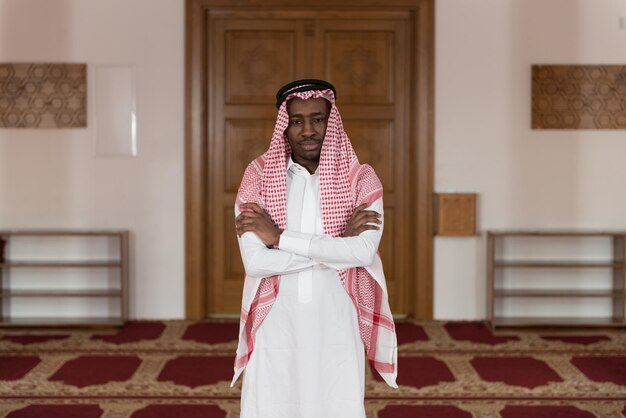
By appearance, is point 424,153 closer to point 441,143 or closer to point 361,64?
point 441,143

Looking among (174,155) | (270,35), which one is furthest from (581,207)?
→ (174,155)

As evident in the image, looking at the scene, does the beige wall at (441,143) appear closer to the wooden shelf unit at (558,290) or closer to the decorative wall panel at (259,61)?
the wooden shelf unit at (558,290)

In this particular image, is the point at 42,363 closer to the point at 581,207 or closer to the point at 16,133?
the point at 16,133

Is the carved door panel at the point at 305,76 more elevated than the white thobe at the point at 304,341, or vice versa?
the carved door panel at the point at 305,76

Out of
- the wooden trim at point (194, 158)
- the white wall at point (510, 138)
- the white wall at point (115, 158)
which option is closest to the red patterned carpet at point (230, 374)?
the wooden trim at point (194, 158)

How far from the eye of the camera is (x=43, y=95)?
5723 millimetres

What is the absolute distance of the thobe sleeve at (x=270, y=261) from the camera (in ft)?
7.60

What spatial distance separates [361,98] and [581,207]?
1950 millimetres

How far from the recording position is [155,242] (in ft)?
19.0

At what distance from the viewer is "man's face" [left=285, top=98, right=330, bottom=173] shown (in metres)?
2.37

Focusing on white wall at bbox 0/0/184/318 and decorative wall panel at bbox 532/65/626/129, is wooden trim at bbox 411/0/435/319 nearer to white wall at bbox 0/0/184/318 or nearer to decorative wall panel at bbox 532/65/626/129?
decorative wall panel at bbox 532/65/626/129

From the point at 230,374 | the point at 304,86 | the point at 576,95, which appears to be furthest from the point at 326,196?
the point at 576,95

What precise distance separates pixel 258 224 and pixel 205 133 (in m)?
3.62

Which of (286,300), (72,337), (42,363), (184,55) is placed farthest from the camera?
(184,55)
